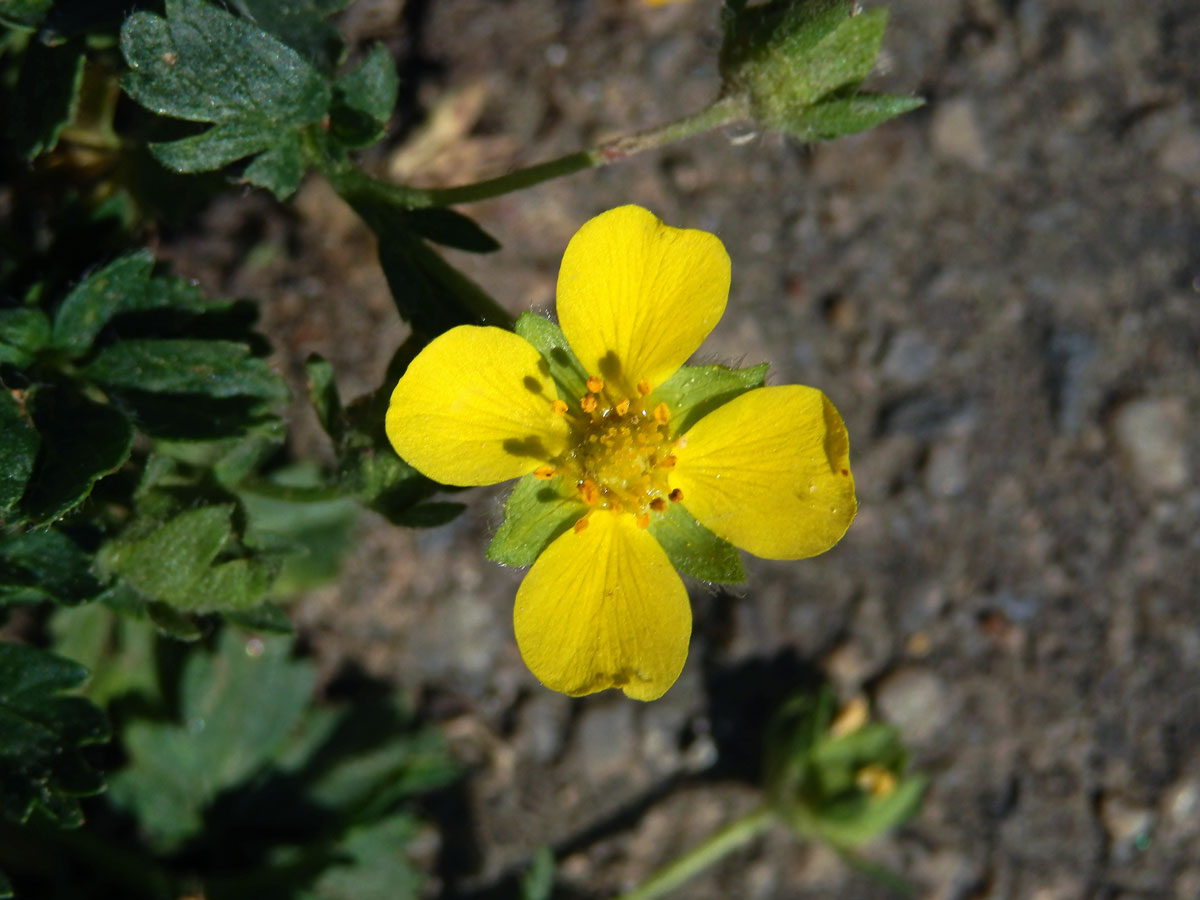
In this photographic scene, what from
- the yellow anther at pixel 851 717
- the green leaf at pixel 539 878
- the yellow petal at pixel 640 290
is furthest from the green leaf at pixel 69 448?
the yellow anther at pixel 851 717

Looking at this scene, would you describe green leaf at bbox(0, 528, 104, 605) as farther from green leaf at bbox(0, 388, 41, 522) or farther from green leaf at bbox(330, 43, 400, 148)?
green leaf at bbox(330, 43, 400, 148)

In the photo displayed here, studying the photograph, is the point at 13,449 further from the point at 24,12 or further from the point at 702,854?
the point at 702,854

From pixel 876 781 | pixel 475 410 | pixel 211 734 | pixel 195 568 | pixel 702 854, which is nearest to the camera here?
pixel 475 410

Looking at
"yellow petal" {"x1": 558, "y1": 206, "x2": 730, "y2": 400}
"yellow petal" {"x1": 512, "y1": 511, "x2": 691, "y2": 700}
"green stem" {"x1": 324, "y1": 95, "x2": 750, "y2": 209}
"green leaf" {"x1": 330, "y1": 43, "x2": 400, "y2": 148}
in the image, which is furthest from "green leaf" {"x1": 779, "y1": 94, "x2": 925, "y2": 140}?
"yellow petal" {"x1": 512, "y1": 511, "x2": 691, "y2": 700}

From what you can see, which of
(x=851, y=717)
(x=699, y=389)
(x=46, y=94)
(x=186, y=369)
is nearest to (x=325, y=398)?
(x=186, y=369)

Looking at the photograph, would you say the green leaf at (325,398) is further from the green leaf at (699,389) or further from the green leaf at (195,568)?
the green leaf at (699,389)

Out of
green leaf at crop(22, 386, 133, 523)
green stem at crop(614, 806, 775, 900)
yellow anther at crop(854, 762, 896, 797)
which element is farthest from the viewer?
green stem at crop(614, 806, 775, 900)
